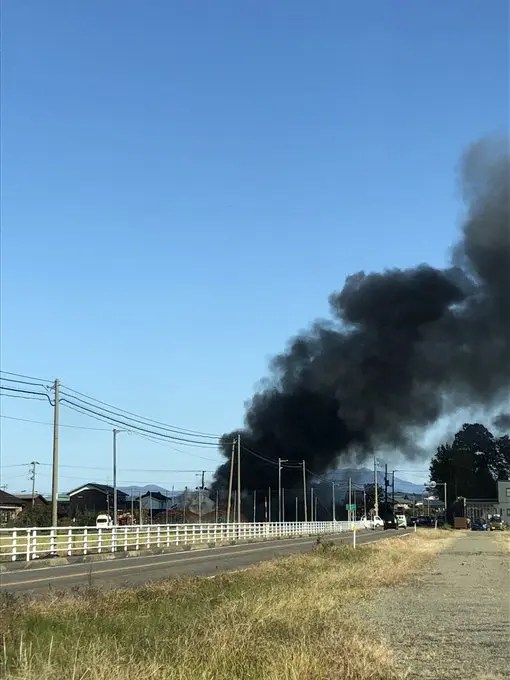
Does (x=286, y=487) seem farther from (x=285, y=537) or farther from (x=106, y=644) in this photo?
(x=106, y=644)

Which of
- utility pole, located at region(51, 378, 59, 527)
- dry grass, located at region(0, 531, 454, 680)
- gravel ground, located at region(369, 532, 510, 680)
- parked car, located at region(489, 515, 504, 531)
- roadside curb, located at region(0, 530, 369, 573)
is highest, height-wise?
utility pole, located at region(51, 378, 59, 527)

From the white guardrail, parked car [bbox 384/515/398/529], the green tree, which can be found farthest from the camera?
the green tree

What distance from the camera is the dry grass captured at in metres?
6.69

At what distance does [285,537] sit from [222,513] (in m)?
54.9

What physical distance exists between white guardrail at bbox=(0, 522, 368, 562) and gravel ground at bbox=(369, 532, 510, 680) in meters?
13.1

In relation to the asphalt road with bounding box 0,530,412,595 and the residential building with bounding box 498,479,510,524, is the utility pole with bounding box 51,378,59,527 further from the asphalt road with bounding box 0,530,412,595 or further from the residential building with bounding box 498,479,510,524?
the residential building with bounding box 498,479,510,524

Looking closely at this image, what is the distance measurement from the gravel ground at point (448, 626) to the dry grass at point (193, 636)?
476 mm

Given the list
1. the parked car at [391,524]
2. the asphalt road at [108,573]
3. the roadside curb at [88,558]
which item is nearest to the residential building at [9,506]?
the parked car at [391,524]

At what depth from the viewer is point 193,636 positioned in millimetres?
8461

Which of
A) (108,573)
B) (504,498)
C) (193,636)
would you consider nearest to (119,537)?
(108,573)

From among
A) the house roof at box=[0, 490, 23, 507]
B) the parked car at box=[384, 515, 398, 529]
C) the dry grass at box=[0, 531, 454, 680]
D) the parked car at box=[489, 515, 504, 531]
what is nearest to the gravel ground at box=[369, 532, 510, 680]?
the dry grass at box=[0, 531, 454, 680]

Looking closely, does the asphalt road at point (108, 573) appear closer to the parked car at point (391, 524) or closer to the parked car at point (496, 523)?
the parked car at point (391, 524)

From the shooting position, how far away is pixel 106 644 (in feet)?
25.5

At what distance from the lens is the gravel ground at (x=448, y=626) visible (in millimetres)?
8180
